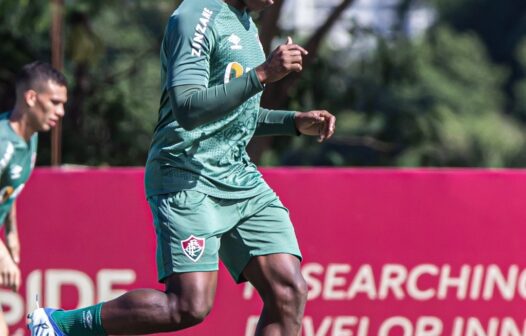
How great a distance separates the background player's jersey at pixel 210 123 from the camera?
5348 millimetres

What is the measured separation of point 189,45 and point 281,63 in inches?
15.5

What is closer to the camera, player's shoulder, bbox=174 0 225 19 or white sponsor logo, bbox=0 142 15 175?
player's shoulder, bbox=174 0 225 19

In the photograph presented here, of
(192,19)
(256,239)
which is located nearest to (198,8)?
(192,19)

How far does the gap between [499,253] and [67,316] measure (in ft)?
9.60

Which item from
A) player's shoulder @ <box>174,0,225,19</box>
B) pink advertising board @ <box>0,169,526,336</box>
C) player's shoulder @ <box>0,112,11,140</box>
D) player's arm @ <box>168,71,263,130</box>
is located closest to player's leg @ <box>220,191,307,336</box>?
player's arm @ <box>168,71,263,130</box>

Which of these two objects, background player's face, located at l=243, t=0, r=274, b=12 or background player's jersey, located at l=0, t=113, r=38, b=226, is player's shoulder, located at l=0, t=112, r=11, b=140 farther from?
background player's face, located at l=243, t=0, r=274, b=12

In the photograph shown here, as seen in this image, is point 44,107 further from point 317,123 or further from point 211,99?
point 211,99

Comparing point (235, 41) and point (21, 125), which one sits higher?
point (235, 41)

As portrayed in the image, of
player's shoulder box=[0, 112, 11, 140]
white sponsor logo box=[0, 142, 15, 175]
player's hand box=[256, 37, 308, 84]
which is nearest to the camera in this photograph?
player's hand box=[256, 37, 308, 84]

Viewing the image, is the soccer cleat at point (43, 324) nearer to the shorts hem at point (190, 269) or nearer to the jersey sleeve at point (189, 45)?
the shorts hem at point (190, 269)

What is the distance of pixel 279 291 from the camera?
5672 mm

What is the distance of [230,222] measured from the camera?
5.66m

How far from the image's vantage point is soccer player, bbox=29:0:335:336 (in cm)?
529

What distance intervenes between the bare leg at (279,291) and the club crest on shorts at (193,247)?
295mm
